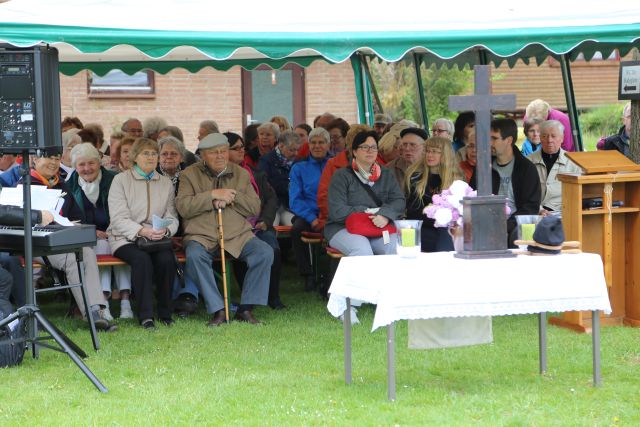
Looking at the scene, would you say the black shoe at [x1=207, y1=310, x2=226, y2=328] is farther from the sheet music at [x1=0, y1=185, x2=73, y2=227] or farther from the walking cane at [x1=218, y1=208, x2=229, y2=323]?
the sheet music at [x1=0, y1=185, x2=73, y2=227]

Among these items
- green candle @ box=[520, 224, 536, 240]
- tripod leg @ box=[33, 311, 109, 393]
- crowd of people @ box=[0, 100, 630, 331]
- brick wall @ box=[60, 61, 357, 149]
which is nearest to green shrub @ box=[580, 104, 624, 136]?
brick wall @ box=[60, 61, 357, 149]

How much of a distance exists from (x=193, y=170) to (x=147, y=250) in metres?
0.78

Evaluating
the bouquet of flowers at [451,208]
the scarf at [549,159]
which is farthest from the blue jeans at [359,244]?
the bouquet of flowers at [451,208]

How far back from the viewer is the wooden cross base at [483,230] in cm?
573

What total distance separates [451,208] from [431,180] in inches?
104

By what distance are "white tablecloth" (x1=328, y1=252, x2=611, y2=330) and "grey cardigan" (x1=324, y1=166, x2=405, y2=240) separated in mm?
2706

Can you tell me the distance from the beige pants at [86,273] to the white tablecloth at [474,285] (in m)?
2.91

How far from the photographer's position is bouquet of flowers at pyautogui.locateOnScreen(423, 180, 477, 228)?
595cm

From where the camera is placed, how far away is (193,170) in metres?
8.67

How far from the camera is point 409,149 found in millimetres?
9297

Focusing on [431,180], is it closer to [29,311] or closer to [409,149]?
[409,149]

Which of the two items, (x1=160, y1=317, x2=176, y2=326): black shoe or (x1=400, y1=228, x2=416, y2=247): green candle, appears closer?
(x1=400, y1=228, x2=416, y2=247): green candle

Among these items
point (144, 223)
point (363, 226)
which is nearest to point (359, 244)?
point (363, 226)

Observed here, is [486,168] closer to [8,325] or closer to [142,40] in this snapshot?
[142,40]
